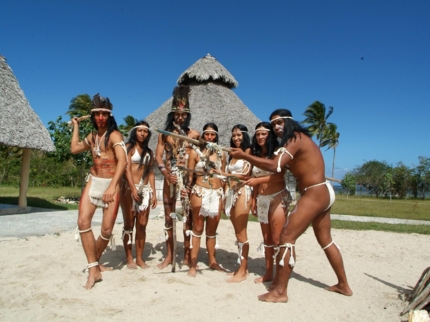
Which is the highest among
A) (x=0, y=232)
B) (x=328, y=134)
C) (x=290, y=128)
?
(x=328, y=134)

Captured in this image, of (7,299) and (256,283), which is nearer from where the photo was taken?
(7,299)

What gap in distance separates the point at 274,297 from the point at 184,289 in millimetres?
947

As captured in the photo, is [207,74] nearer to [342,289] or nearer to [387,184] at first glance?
[342,289]

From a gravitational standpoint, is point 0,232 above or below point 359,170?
below

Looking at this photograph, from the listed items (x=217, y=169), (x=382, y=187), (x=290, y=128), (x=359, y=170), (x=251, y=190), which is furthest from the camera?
(x=359, y=170)

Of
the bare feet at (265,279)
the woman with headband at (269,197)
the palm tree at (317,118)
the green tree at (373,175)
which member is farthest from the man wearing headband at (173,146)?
the green tree at (373,175)

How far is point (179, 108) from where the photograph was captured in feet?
14.4

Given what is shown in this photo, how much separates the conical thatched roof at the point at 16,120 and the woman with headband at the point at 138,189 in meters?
5.85

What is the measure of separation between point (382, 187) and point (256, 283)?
37.5 meters

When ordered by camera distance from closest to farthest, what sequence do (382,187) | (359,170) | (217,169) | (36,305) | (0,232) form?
(36,305)
(217,169)
(0,232)
(382,187)
(359,170)

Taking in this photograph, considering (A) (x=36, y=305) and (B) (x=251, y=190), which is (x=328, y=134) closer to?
(B) (x=251, y=190)

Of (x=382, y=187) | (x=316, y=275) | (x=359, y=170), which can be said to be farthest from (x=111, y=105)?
(x=359, y=170)

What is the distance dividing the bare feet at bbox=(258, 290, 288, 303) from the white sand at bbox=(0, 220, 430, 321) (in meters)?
0.06

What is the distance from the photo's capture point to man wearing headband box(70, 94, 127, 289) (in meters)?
3.74
